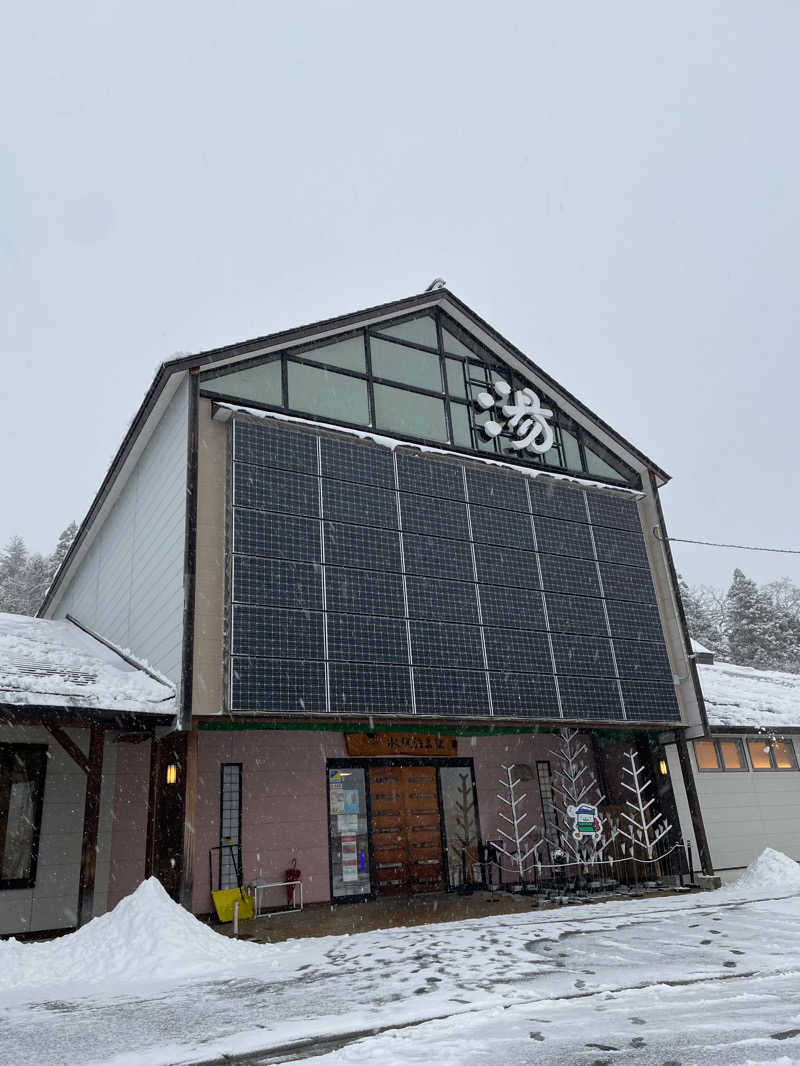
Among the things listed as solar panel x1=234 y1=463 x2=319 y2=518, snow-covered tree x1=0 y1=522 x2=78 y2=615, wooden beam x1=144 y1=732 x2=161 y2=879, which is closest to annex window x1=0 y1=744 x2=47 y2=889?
wooden beam x1=144 y1=732 x2=161 y2=879

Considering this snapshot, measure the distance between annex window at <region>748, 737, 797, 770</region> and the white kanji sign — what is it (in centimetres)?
883

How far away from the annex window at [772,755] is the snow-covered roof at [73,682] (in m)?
13.9

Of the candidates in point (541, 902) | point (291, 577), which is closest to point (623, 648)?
point (541, 902)

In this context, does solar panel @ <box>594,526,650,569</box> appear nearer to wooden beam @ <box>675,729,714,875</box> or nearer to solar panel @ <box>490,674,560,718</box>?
solar panel @ <box>490,674,560,718</box>

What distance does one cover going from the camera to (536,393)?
56.5 feet

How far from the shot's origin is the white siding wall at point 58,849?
11.3m

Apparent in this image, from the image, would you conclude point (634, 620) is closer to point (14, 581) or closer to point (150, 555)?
point (150, 555)

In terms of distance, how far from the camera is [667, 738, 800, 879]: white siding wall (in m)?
16.6

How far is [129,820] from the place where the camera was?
12719mm

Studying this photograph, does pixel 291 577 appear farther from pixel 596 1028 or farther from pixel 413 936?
pixel 596 1028

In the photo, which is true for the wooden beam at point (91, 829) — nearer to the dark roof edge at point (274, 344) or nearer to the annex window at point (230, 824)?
the annex window at point (230, 824)

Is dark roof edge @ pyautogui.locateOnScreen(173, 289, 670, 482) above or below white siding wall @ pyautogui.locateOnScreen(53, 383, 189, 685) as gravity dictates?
above

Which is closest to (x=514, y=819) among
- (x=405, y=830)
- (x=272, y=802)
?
(x=405, y=830)

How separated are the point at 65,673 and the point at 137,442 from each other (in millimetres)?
5193
